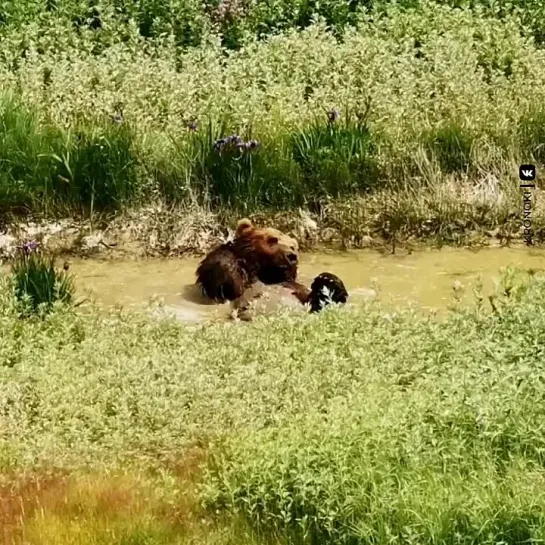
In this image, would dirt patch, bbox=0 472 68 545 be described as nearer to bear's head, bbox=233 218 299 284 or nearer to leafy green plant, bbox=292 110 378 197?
bear's head, bbox=233 218 299 284

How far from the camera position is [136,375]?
20.5ft

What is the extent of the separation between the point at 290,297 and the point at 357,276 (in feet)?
3.30

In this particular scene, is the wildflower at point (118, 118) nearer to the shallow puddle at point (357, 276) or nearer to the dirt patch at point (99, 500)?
the shallow puddle at point (357, 276)

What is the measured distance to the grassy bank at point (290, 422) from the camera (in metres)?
4.83

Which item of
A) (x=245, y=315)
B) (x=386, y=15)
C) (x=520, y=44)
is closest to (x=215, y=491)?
(x=245, y=315)

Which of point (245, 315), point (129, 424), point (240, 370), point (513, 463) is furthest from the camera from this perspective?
point (245, 315)

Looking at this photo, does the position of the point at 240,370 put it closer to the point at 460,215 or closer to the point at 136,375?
the point at 136,375

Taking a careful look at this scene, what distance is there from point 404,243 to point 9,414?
427 cm

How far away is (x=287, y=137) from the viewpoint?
32.6ft

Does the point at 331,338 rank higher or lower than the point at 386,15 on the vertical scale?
lower

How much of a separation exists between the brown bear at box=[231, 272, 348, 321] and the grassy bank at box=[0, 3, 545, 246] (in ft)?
5.04

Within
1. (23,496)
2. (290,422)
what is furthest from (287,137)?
(23,496)

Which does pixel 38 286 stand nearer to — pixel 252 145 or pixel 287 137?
pixel 252 145

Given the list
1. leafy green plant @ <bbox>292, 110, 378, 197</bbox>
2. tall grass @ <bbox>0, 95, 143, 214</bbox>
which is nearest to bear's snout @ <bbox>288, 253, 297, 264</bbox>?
leafy green plant @ <bbox>292, 110, 378, 197</bbox>
